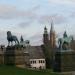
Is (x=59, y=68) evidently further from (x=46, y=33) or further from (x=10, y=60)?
(x=46, y=33)

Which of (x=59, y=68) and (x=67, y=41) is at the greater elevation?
(x=67, y=41)

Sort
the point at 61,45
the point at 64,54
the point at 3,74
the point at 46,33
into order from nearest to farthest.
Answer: the point at 3,74 < the point at 64,54 < the point at 61,45 < the point at 46,33

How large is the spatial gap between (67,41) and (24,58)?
5.96 meters

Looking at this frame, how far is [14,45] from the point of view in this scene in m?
43.6

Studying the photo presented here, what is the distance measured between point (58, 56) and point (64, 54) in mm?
615

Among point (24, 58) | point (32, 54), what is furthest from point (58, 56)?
point (32, 54)

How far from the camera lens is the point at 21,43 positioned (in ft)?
147

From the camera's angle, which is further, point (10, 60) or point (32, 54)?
point (32, 54)

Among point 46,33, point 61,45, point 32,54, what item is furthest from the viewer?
point 46,33

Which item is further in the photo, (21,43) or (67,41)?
(21,43)

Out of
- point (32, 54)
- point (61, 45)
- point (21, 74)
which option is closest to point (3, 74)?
point (21, 74)

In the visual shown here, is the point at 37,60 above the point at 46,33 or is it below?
below

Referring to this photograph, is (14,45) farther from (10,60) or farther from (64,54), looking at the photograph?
(64,54)

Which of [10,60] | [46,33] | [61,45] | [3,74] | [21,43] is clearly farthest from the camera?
[46,33]
